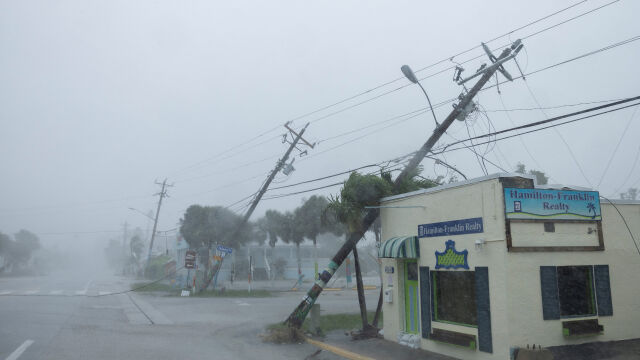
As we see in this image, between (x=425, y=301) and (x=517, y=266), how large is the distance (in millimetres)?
2813

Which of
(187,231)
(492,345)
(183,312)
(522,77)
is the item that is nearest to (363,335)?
(492,345)

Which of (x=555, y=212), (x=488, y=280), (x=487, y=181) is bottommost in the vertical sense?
(x=488, y=280)

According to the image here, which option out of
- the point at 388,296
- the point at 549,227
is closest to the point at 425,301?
the point at 388,296

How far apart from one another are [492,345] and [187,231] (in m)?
33.3

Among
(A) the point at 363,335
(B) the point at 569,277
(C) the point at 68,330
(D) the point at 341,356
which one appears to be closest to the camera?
(B) the point at 569,277

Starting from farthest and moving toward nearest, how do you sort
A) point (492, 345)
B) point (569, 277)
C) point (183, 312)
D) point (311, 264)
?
point (311, 264), point (183, 312), point (569, 277), point (492, 345)

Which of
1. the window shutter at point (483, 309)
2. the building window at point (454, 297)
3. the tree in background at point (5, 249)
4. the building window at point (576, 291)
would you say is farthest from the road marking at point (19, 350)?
the tree in background at point (5, 249)

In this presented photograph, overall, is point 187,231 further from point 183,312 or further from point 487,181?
point 487,181

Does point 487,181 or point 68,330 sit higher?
point 487,181

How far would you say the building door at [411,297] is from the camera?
1185cm

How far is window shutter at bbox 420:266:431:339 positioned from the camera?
11.1m

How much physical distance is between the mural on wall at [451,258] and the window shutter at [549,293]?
149cm

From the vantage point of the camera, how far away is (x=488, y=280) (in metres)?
9.30

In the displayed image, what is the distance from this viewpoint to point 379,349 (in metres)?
11.6
